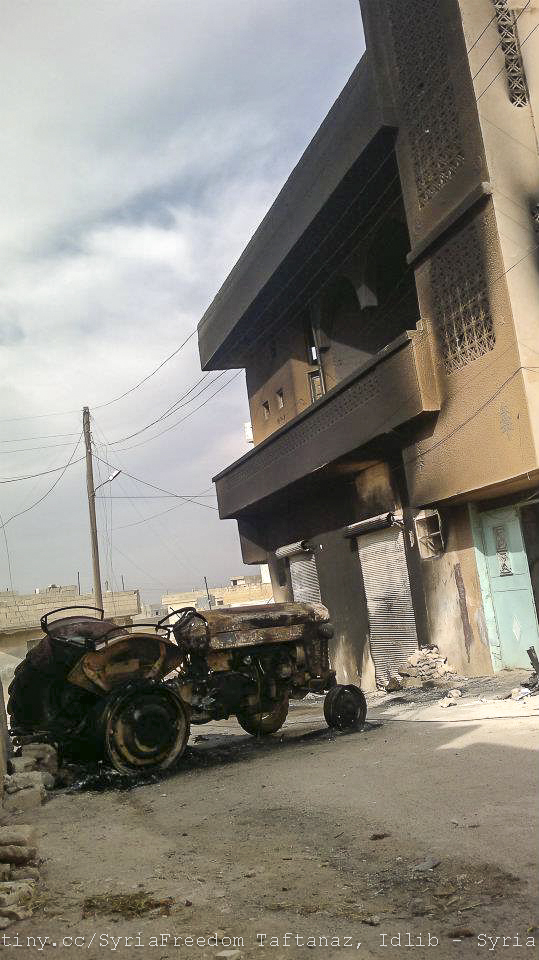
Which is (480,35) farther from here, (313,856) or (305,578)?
(305,578)

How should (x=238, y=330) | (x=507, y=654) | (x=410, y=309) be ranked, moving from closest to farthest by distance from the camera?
(x=507, y=654) < (x=410, y=309) < (x=238, y=330)

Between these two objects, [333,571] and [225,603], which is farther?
[225,603]

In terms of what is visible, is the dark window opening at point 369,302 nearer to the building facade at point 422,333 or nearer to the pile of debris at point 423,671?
the building facade at point 422,333

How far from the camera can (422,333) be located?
1243cm

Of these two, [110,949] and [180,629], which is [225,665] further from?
[110,949]

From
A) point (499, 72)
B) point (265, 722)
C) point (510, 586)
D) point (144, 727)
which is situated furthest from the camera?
point (510, 586)

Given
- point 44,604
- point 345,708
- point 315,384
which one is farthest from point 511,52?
point 44,604

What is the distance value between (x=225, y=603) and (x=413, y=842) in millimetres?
51737

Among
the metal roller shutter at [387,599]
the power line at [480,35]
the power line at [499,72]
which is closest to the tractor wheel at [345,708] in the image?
the metal roller shutter at [387,599]

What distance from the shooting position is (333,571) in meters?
18.4

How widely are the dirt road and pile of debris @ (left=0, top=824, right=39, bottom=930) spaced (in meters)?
0.11

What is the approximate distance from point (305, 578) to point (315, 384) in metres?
4.83

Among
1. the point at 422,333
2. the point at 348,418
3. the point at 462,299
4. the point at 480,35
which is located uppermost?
the point at 480,35

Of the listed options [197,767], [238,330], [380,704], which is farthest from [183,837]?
[238,330]
